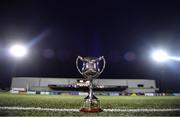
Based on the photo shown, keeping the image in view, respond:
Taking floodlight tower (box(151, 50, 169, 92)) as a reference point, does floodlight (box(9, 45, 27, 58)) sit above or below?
above

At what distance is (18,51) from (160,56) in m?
22.3

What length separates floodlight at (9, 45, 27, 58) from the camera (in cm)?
2481

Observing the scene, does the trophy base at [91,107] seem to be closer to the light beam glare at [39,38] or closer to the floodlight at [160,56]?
the light beam glare at [39,38]

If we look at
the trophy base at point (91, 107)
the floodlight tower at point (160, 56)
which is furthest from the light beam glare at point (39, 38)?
the trophy base at point (91, 107)

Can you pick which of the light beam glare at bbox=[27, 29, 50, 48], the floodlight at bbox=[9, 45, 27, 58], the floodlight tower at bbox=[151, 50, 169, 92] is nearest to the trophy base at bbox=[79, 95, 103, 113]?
the light beam glare at bbox=[27, 29, 50, 48]

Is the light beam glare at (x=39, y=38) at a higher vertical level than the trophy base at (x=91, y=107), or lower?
higher

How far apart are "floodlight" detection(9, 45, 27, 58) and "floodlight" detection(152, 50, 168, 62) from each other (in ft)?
66.6

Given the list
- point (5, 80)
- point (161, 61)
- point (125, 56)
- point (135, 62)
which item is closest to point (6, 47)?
point (5, 80)

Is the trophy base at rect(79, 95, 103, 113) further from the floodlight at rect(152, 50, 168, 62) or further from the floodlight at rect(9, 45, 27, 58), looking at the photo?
the floodlight at rect(152, 50, 168, 62)

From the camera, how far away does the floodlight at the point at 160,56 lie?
25897mm

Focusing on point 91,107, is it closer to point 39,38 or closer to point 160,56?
point 39,38

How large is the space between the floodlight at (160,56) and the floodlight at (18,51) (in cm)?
2029

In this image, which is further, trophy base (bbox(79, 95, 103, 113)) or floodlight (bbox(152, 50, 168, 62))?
floodlight (bbox(152, 50, 168, 62))

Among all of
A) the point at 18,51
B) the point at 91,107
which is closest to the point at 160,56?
the point at 18,51
